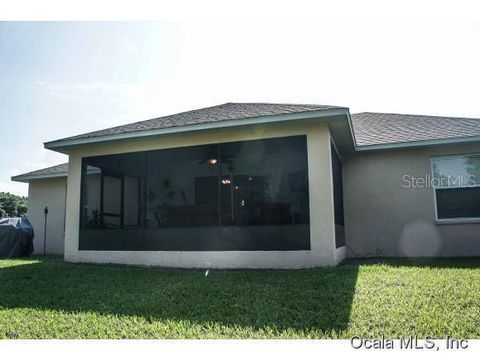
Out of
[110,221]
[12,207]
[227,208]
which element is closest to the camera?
[227,208]

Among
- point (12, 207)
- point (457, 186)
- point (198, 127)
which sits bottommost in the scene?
point (457, 186)

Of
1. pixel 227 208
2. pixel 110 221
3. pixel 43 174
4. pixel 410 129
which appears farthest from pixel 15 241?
pixel 410 129

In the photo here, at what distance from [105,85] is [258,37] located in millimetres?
5049

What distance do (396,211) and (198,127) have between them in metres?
5.36

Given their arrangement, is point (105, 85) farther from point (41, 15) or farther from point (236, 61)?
point (41, 15)

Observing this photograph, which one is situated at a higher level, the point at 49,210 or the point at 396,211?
the point at 49,210

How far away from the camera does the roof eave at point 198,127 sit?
6582 millimetres

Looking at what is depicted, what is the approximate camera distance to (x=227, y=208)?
8023 millimetres

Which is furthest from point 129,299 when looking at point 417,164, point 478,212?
point 478,212

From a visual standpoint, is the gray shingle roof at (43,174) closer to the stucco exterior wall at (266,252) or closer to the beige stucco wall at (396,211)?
the stucco exterior wall at (266,252)

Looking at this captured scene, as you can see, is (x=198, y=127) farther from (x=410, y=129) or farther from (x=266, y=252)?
(x=410, y=129)

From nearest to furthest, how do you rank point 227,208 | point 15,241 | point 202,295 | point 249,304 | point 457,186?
1. point 249,304
2. point 202,295
3. point 227,208
4. point 457,186
5. point 15,241

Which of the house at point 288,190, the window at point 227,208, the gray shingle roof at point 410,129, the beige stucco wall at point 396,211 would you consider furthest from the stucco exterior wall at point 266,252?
the gray shingle roof at point 410,129

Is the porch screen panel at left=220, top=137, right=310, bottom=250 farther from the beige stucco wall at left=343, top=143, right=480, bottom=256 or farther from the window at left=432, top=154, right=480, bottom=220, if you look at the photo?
the window at left=432, top=154, right=480, bottom=220
